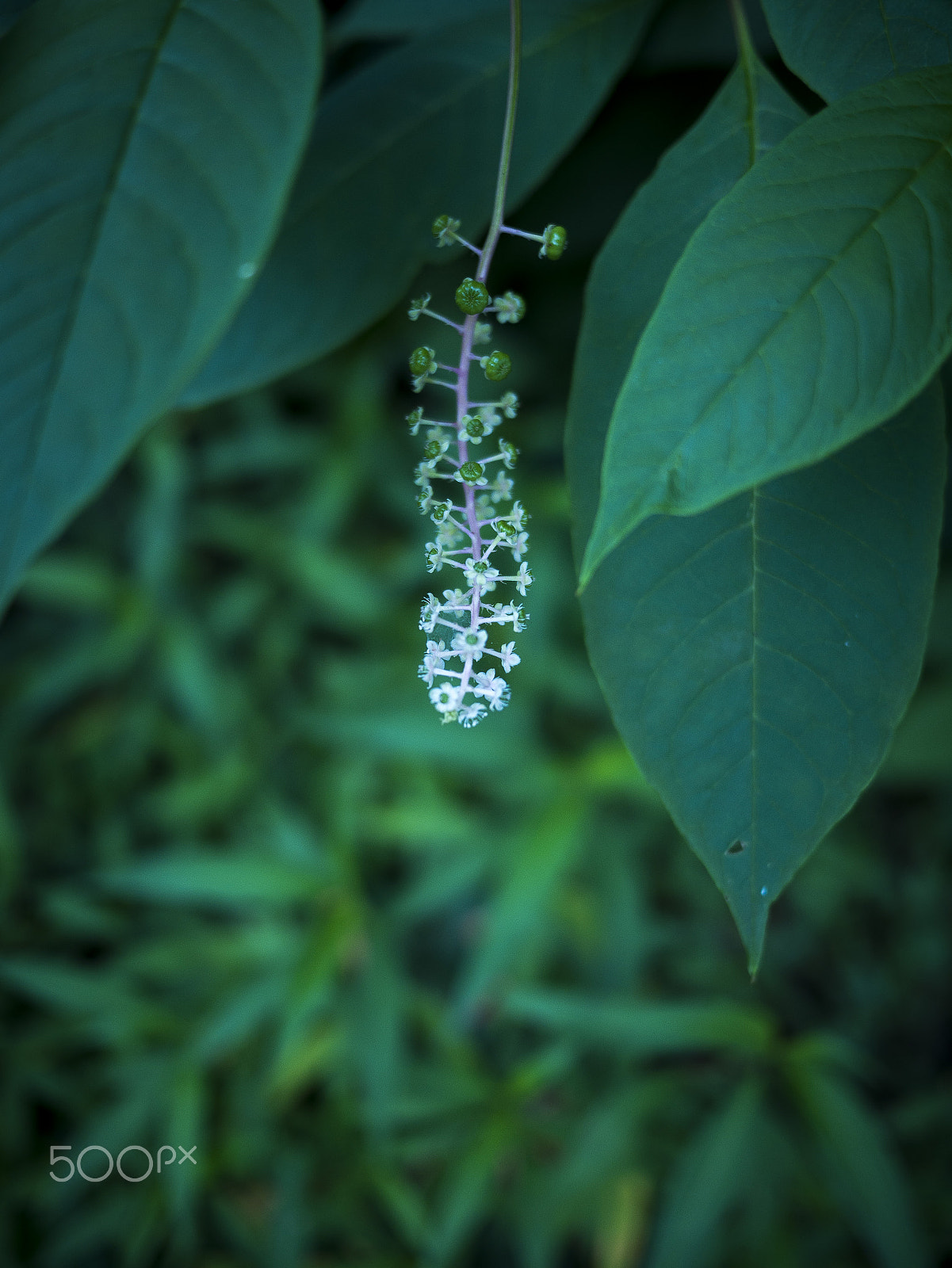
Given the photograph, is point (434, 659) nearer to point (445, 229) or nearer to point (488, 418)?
point (488, 418)

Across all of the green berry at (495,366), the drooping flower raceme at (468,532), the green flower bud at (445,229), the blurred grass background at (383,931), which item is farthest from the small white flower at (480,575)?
the blurred grass background at (383,931)

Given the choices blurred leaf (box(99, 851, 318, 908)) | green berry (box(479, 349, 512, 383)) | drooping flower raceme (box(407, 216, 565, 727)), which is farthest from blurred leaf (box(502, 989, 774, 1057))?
green berry (box(479, 349, 512, 383))

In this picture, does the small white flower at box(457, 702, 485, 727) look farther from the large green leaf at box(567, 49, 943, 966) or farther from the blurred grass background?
the blurred grass background

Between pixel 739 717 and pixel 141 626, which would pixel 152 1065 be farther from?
pixel 739 717

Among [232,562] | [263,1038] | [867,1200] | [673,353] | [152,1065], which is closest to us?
[673,353]

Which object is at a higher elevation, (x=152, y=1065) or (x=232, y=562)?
(x=232, y=562)

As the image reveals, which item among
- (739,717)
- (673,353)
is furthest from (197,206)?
(739,717)

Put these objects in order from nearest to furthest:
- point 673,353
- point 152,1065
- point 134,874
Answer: point 673,353 → point 134,874 → point 152,1065
